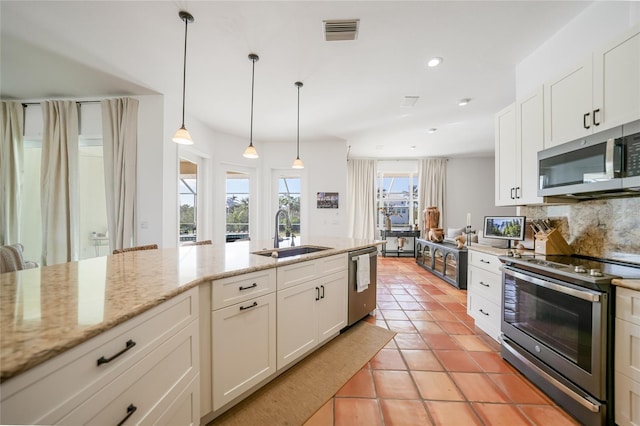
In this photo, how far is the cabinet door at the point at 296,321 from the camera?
1690mm

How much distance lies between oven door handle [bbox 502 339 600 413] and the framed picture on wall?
3.54m

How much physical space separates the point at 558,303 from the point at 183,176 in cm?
476

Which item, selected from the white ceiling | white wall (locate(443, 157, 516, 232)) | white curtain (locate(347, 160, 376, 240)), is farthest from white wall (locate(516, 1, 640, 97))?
white wall (locate(443, 157, 516, 232))

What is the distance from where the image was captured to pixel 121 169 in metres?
3.07

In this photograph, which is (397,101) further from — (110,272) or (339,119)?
(110,272)

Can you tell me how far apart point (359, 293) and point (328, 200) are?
2.69 m

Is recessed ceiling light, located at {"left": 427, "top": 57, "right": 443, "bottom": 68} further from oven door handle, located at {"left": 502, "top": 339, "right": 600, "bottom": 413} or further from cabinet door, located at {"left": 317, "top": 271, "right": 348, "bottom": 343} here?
oven door handle, located at {"left": 502, "top": 339, "right": 600, "bottom": 413}

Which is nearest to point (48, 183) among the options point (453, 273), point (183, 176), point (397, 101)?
point (183, 176)

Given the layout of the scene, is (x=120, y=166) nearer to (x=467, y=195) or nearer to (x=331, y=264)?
(x=331, y=264)

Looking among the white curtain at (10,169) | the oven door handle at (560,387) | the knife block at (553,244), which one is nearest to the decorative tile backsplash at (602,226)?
the knife block at (553,244)

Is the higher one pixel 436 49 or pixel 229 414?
pixel 436 49

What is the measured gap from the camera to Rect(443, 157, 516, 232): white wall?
6906 mm

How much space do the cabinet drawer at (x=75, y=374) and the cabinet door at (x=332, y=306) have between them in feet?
4.28

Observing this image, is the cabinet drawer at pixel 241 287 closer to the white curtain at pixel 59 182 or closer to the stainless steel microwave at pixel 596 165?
the stainless steel microwave at pixel 596 165
